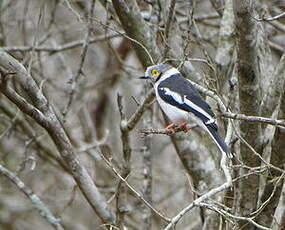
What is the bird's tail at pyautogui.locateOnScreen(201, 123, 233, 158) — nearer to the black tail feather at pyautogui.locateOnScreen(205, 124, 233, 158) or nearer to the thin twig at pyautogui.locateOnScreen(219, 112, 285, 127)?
the black tail feather at pyautogui.locateOnScreen(205, 124, 233, 158)

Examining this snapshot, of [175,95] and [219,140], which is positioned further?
[175,95]

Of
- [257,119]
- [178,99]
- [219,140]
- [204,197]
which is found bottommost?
[204,197]

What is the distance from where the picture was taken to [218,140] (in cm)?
468

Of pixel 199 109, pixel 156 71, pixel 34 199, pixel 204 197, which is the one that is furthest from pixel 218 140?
pixel 34 199

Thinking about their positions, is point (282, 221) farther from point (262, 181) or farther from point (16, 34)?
point (16, 34)

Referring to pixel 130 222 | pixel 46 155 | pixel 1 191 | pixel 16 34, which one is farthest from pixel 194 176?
pixel 16 34

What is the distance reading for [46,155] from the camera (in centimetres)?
785

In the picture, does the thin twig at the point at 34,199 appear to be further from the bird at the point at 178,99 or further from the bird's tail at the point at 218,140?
the bird's tail at the point at 218,140

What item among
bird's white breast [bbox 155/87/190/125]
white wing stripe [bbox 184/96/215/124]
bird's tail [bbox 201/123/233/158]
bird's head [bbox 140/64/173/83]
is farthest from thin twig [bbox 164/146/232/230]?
bird's head [bbox 140/64/173/83]

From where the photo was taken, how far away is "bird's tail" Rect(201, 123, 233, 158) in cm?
436

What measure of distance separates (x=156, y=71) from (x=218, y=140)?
4.11ft

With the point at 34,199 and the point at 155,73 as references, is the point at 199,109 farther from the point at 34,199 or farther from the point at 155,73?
the point at 34,199

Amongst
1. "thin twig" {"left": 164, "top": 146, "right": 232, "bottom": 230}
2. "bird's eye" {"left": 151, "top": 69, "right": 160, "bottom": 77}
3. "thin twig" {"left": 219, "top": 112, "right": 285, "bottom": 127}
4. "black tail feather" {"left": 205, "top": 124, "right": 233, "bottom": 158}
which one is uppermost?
"bird's eye" {"left": 151, "top": 69, "right": 160, "bottom": 77}

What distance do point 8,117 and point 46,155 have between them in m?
0.83
